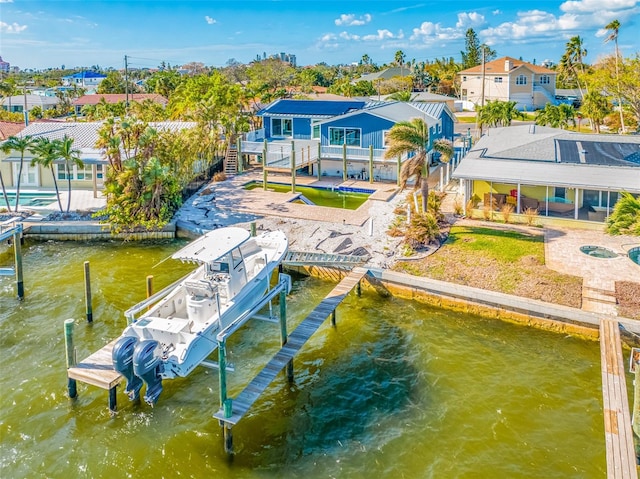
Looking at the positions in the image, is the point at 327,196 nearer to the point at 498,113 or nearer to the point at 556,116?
the point at 498,113

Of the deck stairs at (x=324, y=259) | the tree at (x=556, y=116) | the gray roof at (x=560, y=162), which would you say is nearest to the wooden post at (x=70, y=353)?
the deck stairs at (x=324, y=259)

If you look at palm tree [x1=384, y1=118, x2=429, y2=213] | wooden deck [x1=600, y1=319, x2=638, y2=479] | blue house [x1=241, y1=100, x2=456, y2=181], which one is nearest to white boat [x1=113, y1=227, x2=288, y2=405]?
palm tree [x1=384, y1=118, x2=429, y2=213]

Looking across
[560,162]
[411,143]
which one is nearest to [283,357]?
[411,143]

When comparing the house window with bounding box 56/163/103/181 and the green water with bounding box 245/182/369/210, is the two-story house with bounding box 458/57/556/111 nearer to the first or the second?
the green water with bounding box 245/182/369/210

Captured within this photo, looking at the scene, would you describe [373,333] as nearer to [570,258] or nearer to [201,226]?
[570,258]

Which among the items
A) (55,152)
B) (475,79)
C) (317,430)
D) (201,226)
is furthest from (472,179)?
(475,79)

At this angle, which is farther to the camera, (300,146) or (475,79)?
(475,79)
